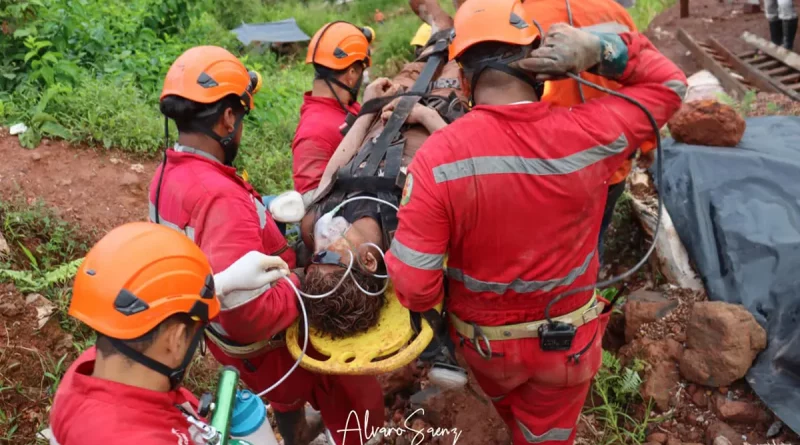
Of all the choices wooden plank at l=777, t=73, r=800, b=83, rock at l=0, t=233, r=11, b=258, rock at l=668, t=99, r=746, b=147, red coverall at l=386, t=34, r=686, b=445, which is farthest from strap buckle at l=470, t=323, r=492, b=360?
wooden plank at l=777, t=73, r=800, b=83

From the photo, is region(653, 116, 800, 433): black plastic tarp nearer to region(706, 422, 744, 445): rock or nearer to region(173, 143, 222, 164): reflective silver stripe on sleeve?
region(706, 422, 744, 445): rock

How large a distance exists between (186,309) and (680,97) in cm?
186

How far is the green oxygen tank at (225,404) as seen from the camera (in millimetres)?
1894

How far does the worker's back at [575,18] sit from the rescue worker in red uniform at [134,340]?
1823 millimetres

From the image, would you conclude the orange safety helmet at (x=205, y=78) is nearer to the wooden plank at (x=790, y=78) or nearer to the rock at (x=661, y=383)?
the rock at (x=661, y=383)

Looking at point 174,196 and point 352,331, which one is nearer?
point 174,196

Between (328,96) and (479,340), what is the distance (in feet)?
6.54

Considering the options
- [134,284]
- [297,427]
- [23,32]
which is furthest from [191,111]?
[23,32]

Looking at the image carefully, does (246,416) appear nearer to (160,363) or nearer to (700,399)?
(160,363)

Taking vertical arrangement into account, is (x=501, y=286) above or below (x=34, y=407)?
above

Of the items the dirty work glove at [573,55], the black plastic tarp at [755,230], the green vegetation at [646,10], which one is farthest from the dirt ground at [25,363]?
the green vegetation at [646,10]

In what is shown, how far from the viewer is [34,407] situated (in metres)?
3.71

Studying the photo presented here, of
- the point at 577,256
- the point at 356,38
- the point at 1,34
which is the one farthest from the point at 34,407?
the point at 1,34

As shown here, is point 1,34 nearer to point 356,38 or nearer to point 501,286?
point 356,38
